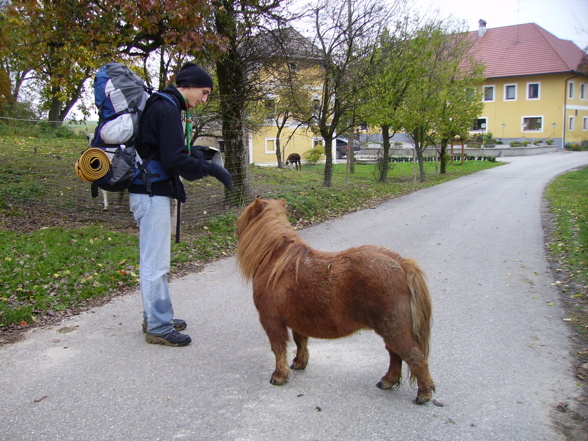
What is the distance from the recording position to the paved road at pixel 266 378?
2799mm

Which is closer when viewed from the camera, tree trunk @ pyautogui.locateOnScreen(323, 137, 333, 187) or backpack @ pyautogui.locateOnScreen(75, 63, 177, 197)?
backpack @ pyautogui.locateOnScreen(75, 63, 177, 197)

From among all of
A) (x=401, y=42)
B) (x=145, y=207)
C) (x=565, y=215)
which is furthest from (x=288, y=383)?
(x=401, y=42)

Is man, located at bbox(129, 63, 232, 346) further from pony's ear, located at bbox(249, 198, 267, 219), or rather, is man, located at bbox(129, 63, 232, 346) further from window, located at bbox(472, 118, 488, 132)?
window, located at bbox(472, 118, 488, 132)

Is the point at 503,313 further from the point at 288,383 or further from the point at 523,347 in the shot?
the point at 288,383

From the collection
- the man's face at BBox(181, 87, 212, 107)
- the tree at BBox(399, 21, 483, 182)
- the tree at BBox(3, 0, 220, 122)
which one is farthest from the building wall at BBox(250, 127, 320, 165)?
the man's face at BBox(181, 87, 212, 107)

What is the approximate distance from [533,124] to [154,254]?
4818 centimetres

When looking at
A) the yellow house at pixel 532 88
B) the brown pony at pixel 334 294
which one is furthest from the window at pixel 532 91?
the brown pony at pixel 334 294

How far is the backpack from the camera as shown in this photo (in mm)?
3580

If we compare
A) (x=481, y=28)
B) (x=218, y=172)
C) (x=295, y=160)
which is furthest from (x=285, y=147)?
(x=481, y=28)

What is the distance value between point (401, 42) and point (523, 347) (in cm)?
1480

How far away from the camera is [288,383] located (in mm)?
3367

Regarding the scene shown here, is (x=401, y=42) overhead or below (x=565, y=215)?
overhead

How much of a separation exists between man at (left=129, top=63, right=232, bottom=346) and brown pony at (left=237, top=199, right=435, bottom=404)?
713 mm

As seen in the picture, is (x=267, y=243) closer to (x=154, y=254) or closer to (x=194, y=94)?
(x=154, y=254)
